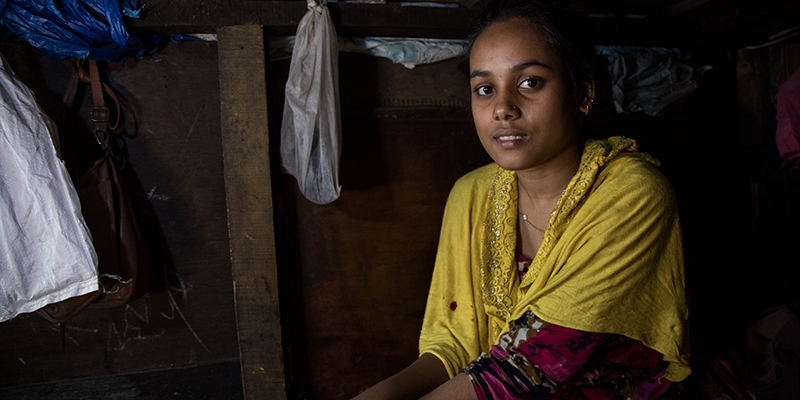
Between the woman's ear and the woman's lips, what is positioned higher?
the woman's ear

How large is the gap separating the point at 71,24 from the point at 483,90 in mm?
1429

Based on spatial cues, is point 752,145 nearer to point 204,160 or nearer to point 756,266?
point 756,266

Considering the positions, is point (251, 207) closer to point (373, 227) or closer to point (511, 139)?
point (373, 227)

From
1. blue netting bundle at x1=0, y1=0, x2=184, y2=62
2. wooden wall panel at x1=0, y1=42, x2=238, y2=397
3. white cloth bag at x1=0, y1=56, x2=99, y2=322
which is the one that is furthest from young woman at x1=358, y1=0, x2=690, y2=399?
blue netting bundle at x1=0, y1=0, x2=184, y2=62

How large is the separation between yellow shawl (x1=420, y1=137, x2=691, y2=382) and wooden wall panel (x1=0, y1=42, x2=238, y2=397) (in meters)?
1.00

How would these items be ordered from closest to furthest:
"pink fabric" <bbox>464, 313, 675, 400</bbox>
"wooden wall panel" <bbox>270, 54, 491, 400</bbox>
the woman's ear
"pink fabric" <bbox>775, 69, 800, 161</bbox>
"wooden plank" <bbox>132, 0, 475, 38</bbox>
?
"pink fabric" <bbox>464, 313, 675, 400</bbox> < the woman's ear < "wooden plank" <bbox>132, 0, 475, 38</bbox> < "pink fabric" <bbox>775, 69, 800, 161</bbox> < "wooden wall panel" <bbox>270, 54, 491, 400</bbox>

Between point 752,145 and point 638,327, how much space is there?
1.55m

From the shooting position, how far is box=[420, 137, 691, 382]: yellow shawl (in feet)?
3.86

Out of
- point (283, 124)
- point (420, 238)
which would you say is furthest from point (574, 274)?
point (283, 124)

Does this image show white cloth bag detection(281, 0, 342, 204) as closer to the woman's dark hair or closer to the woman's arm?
the woman's dark hair

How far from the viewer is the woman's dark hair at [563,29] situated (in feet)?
4.37

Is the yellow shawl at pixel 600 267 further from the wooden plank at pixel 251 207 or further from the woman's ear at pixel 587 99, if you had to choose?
the wooden plank at pixel 251 207

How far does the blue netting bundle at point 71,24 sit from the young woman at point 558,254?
1.23m

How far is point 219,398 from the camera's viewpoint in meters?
1.83
